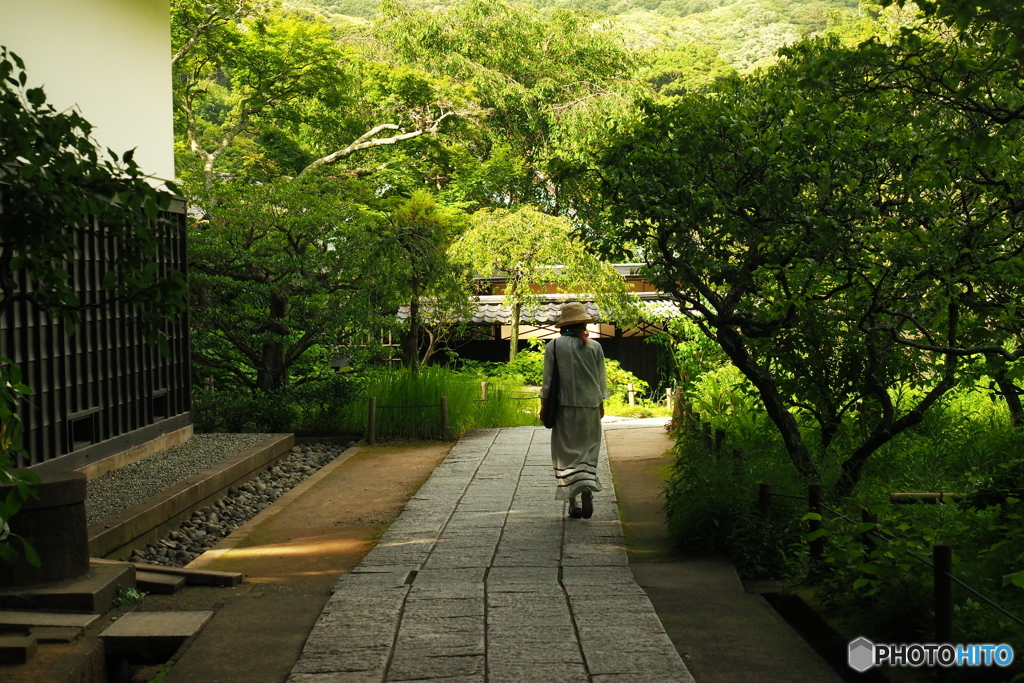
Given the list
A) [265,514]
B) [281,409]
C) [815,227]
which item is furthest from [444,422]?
[815,227]

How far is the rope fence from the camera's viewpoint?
368 cm

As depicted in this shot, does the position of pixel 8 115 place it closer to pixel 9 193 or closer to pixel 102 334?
pixel 9 193

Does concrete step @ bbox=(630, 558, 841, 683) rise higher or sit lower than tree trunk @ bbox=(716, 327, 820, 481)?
lower

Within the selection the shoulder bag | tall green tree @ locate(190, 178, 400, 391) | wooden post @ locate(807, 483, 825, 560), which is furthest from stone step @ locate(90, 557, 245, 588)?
tall green tree @ locate(190, 178, 400, 391)

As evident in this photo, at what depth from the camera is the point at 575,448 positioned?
730 cm

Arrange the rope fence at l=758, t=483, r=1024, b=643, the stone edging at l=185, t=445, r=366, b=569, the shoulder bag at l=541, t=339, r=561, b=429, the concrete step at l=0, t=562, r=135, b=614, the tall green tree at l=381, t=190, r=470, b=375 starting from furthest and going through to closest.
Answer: the tall green tree at l=381, t=190, r=470, b=375
the shoulder bag at l=541, t=339, r=561, b=429
the stone edging at l=185, t=445, r=366, b=569
the concrete step at l=0, t=562, r=135, b=614
the rope fence at l=758, t=483, r=1024, b=643

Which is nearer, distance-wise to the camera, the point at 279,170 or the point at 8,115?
the point at 8,115

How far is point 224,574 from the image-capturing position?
570cm

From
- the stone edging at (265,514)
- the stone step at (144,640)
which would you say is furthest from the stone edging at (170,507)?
the stone step at (144,640)

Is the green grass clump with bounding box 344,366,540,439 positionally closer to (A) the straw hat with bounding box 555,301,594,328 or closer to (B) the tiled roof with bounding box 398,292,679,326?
(A) the straw hat with bounding box 555,301,594,328

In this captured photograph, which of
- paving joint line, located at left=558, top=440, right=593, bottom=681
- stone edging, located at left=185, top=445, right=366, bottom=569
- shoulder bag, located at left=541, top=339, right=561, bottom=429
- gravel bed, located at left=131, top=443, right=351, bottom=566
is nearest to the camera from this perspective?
paving joint line, located at left=558, top=440, right=593, bottom=681

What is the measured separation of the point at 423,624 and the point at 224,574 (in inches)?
67.6

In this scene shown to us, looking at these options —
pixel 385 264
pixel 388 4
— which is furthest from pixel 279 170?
pixel 385 264

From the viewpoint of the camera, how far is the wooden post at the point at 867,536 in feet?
14.6
